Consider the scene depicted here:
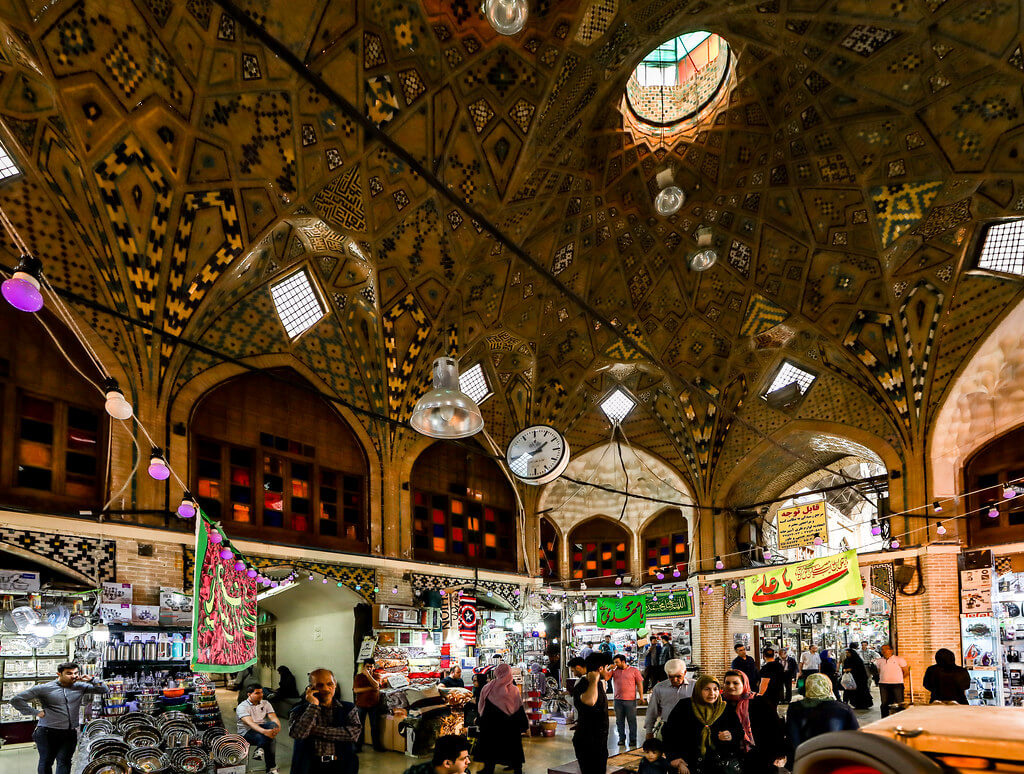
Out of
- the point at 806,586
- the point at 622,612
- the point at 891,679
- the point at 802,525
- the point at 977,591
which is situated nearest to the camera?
the point at 891,679

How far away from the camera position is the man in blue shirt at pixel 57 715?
7.61 metres

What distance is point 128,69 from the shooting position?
959 cm

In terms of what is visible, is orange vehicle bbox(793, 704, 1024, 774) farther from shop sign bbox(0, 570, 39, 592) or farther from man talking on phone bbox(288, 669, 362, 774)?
shop sign bbox(0, 570, 39, 592)

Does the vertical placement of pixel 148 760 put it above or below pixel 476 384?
below

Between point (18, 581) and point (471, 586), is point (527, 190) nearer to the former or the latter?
point (471, 586)

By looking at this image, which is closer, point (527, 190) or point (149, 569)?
point (149, 569)

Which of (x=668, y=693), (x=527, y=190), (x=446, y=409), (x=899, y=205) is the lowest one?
(x=668, y=693)

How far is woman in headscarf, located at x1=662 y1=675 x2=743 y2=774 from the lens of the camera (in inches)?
198

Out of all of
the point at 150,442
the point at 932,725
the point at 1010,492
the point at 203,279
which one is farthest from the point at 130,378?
the point at 1010,492

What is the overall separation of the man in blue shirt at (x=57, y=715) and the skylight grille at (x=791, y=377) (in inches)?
614

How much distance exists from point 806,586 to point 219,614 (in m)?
10.1

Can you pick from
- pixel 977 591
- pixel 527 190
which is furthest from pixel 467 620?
pixel 977 591

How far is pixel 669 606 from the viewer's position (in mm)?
20312

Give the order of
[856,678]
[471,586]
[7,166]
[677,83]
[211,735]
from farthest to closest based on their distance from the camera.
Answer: [471,586] < [677,83] < [856,678] < [7,166] < [211,735]
